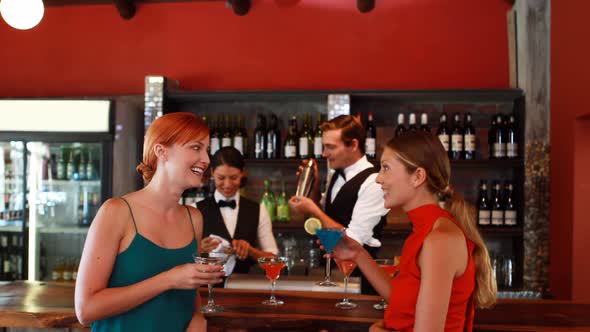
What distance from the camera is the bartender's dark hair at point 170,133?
1675mm

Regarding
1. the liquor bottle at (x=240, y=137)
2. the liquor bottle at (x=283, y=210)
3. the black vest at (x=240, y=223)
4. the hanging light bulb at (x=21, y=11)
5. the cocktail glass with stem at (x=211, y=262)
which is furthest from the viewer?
the liquor bottle at (x=283, y=210)

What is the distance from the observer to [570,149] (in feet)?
13.3

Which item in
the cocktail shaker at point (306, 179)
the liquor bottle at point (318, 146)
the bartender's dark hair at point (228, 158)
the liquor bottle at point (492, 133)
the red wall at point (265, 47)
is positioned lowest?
the cocktail shaker at point (306, 179)

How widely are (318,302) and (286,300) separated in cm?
14

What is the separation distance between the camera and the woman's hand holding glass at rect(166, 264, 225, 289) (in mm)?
1528

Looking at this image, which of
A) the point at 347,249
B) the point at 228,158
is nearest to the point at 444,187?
the point at 347,249

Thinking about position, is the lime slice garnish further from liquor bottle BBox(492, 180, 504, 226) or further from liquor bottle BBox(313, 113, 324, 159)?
liquor bottle BBox(492, 180, 504, 226)

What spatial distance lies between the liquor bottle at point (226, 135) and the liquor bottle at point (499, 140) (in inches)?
82.1

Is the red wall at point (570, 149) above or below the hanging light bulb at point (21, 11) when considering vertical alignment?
below

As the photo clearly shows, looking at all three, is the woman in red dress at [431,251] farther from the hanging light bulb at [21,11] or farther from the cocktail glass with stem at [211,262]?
the hanging light bulb at [21,11]

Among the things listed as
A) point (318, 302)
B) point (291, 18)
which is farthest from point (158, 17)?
point (318, 302)

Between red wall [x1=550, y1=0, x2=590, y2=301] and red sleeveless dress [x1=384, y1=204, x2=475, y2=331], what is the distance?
2567 millimetres

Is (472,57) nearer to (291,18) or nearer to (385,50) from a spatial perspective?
(385,50)

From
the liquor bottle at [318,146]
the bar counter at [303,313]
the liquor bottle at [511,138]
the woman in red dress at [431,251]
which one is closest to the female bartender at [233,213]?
the bar counter at [303,313]
